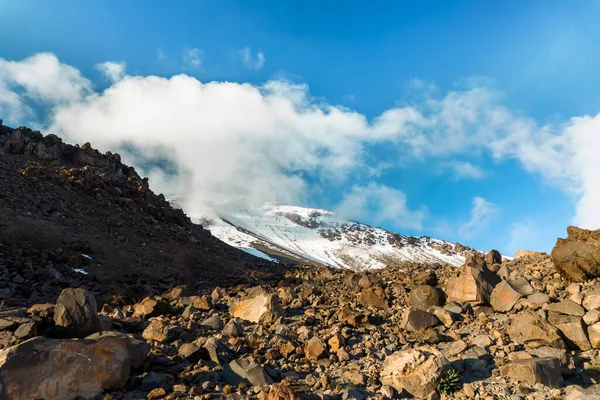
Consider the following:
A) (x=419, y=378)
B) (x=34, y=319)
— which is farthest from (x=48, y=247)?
(x=419, y=378)

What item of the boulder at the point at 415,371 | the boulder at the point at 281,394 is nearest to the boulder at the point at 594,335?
the boulder at the point at 415,371

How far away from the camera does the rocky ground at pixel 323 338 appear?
796 cm

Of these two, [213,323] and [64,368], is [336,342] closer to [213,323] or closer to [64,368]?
[213,323]

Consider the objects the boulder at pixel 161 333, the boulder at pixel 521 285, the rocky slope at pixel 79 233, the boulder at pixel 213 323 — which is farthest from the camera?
the rocky slope at pixel 79 233

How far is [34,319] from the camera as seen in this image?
31.3ft

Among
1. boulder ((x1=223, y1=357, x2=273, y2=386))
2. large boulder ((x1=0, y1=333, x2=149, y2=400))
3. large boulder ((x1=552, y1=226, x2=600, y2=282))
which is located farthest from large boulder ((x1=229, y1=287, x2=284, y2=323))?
large boulder ((x1=552, y1=226, x2=600, y2=282))

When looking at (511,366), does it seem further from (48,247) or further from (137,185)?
(137,185)

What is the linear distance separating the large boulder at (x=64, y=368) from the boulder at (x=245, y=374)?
92.3 inches

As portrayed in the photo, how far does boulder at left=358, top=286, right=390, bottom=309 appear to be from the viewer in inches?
590

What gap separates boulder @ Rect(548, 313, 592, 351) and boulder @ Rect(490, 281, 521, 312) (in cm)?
189

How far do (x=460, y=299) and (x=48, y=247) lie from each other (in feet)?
82.8

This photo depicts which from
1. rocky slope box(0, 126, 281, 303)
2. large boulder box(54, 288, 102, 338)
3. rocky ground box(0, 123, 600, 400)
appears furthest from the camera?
rocky slope box(0, 126, 281, 303)

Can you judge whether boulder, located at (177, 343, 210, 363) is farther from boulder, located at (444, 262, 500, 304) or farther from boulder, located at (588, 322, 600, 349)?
boulder, located at (588, 322, 600, 349)

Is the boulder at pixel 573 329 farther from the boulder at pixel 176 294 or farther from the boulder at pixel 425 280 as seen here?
the boulder at pixel 176 294
